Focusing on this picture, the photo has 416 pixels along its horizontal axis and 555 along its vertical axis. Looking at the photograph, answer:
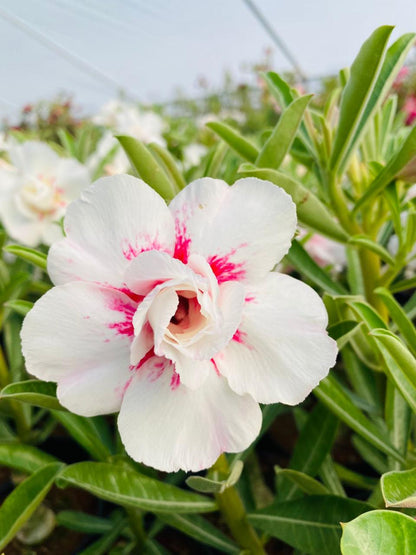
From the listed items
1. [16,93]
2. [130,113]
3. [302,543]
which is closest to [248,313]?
[302,543]

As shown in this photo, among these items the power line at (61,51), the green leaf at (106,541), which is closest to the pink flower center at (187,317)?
the green leaf at (106,541)

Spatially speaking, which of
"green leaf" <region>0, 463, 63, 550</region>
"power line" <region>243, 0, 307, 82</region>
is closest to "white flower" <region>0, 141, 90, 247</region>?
"green leaf" <region>0, 463, 63, 550</region>

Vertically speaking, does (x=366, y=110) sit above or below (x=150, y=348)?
below

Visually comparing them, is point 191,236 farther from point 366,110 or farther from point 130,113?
point 130,113

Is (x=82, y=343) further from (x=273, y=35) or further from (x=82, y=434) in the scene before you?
(x=273, y=35)

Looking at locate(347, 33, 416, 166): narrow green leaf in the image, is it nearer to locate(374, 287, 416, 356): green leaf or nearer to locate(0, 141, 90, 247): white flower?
locate(374, 287, 416, 356): green leaf

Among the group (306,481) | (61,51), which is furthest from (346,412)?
(61,51)

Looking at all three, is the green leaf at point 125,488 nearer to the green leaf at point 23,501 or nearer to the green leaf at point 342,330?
the green leaf at point 23,501
